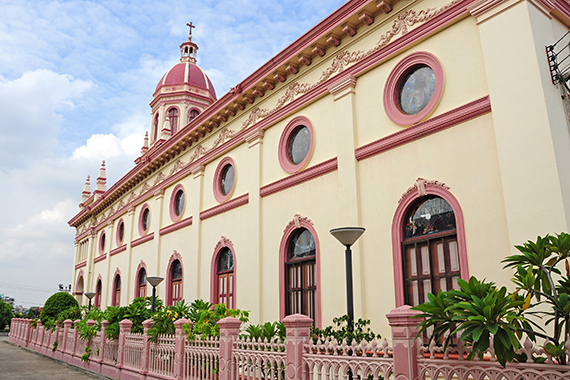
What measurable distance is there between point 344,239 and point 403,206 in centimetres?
223

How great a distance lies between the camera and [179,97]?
26844 millimetres

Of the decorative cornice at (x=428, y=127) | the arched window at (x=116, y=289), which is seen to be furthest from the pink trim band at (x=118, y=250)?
the decorative cornice at (x=428, y=127)

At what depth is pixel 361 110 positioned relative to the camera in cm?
1026

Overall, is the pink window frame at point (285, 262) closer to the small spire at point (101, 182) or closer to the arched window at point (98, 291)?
the arched window at point (98, 291)

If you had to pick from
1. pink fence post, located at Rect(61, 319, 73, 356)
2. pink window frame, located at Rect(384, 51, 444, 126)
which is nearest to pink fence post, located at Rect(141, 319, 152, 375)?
pink window frame, located at Rect(384, 51, 444, 126)

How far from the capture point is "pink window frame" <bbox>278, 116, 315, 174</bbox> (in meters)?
11.5

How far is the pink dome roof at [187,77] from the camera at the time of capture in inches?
1081

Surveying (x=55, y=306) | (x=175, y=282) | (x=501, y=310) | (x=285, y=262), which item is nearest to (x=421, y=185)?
(x=285, y=262)

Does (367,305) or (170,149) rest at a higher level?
(170,149)

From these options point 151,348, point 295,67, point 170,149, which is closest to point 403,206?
point 295,67

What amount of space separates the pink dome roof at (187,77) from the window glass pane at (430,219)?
70.0 feet

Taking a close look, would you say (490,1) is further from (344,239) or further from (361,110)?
(344,239)

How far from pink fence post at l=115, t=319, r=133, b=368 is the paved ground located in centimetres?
119

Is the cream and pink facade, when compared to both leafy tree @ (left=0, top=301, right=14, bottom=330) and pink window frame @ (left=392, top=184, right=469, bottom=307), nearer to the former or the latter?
pink window frame @ (left=392, top=184, right=469, bottom=307)
